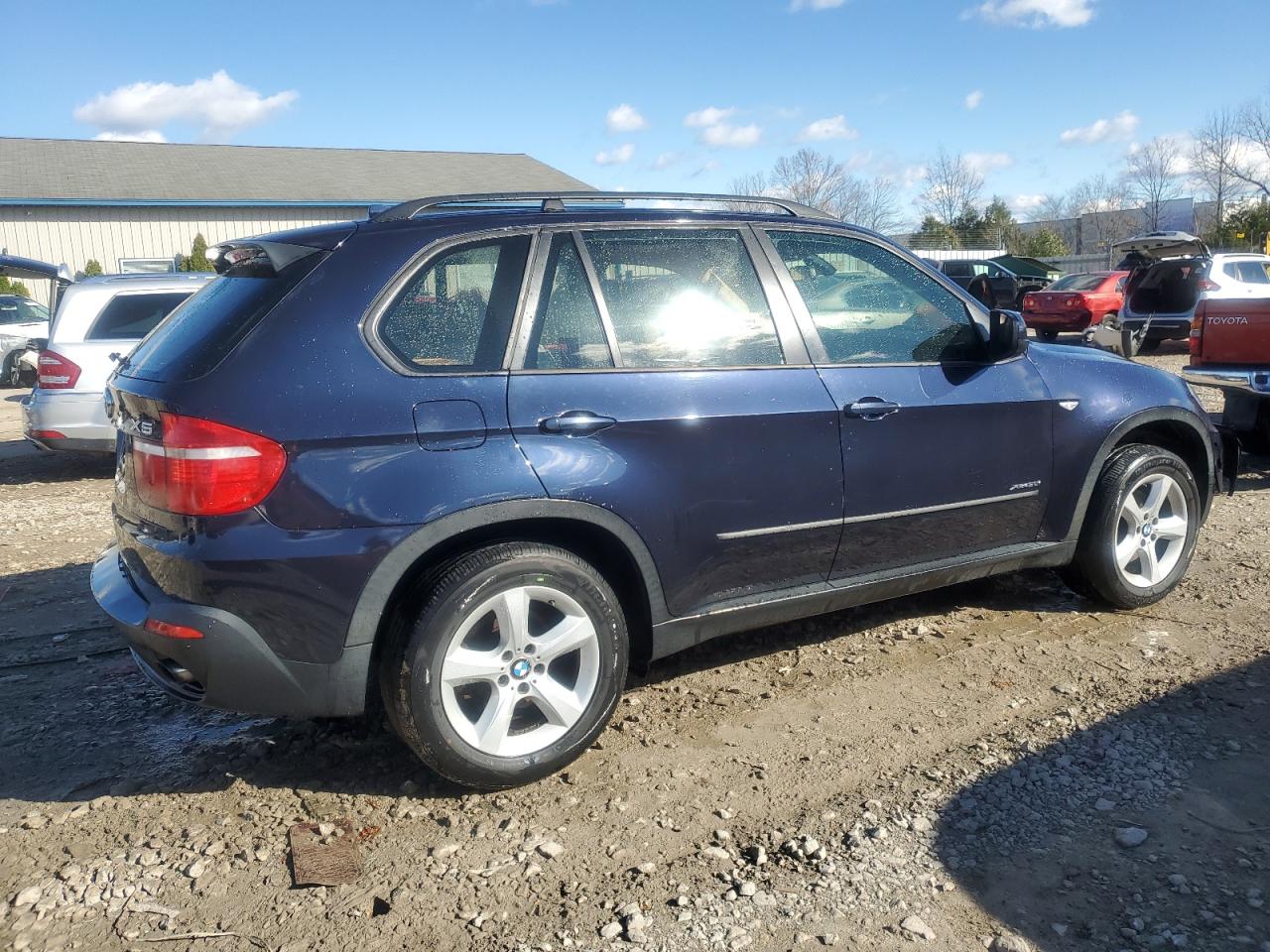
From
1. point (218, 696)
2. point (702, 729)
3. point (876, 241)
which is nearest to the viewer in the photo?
point (218, 696)

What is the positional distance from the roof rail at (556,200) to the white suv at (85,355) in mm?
5889

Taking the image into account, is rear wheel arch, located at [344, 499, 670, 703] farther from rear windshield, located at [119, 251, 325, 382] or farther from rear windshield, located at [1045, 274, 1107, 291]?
rear windshield, located at [1045, 274, 1107, 291]

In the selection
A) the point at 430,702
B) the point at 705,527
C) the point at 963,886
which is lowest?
the point at 963,886

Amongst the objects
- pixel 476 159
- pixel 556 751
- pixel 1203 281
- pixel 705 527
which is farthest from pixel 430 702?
pixel 476 159

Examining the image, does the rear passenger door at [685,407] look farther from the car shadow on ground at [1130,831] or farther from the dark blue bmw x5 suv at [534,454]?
the car shadow on ground at [1130,831]

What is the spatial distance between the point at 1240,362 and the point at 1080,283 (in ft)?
44.7

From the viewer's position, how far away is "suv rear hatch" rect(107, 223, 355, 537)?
296 cm

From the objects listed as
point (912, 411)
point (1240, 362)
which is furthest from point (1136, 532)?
point (1240, 362)

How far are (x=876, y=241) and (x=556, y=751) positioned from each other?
2417 mm

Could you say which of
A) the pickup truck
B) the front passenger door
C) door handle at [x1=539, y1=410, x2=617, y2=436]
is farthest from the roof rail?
the pickup truck

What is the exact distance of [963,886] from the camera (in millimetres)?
2764

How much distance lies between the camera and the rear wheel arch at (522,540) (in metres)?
3.08

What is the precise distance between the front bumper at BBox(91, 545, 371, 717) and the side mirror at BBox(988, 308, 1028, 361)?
275 centimetres

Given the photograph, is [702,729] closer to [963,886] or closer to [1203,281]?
[963,886]
